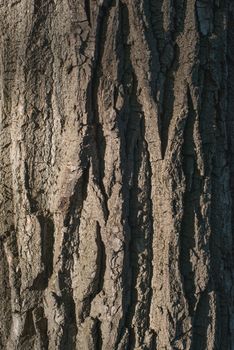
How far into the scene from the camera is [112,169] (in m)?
1.49

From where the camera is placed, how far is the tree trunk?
4.85 ft

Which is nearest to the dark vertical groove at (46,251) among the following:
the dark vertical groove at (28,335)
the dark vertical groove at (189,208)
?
the dark vertical groove at (28,335)

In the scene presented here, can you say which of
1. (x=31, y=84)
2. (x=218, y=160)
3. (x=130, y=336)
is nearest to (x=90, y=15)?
(x=31, y=84)

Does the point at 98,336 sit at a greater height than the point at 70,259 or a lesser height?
lesser

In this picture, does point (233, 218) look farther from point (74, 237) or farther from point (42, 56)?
point (42, 56)

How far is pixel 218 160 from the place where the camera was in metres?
1.61

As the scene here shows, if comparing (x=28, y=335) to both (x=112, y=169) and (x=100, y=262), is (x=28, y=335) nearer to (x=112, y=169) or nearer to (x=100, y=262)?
(x=100, y=262)

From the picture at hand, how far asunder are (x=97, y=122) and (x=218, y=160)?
1.48 ft

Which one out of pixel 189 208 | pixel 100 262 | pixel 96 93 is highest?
pixel 96 93

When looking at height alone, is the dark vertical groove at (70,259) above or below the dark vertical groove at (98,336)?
above

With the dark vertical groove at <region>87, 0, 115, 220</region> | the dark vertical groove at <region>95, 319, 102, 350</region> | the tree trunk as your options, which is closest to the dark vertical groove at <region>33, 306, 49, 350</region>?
the tree trunk

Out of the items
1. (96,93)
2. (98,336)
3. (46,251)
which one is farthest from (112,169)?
(98,336)

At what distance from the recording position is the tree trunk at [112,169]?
1.48 meters

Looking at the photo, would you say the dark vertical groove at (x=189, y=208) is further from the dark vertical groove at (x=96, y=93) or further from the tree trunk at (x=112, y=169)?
the dark vertical groove at (x=96, y=93)
